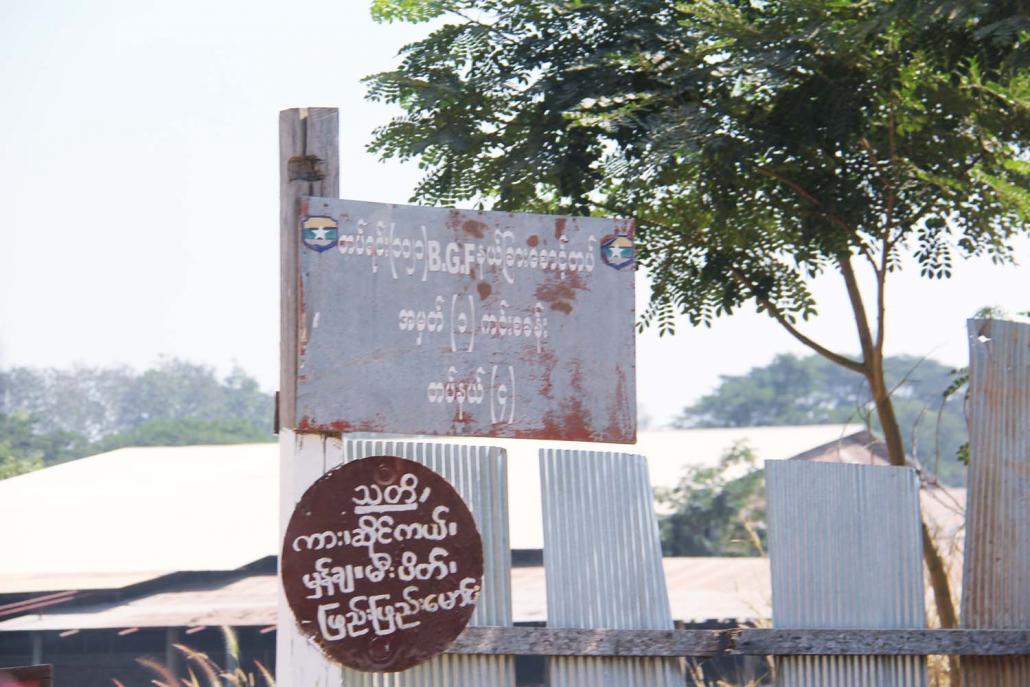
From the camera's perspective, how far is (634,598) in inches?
198

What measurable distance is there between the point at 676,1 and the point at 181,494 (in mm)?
13776

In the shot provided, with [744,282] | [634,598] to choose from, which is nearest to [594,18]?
[744,282]

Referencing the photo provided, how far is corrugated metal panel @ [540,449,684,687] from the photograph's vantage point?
4.95 meters

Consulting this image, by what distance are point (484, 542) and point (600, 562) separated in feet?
1.57

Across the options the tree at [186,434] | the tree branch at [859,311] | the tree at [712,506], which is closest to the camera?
the tree branch at [859,311]

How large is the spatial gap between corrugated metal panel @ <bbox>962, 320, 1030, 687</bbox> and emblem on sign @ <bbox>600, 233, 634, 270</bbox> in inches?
80.9

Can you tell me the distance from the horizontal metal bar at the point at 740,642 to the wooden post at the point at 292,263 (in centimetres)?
81

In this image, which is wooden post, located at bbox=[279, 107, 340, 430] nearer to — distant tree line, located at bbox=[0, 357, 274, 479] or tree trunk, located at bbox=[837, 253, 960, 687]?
tree trunk, located at bbox=[837, 253, 960, 687]

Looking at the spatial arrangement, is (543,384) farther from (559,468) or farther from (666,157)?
(666,157)

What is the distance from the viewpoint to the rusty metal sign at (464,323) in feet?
13.0

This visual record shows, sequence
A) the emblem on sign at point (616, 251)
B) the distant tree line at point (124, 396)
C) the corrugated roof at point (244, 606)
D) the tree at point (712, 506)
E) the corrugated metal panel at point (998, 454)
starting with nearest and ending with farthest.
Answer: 1. the emblem on sign at point (616, 251)
2. the corrugated metal panel at point (998, 454)
3. the corrugated roof at point (244, 606)
4. the tree at point (712, 506)
5. the distant tree line at point (124, 396)

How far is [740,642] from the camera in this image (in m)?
5.00

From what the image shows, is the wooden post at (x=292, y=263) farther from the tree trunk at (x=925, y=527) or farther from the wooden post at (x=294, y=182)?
the tree trunk at (x=925, y=527)

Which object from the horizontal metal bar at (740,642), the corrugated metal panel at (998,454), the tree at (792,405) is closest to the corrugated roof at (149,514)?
the corrugated metal panel at (998,454)
